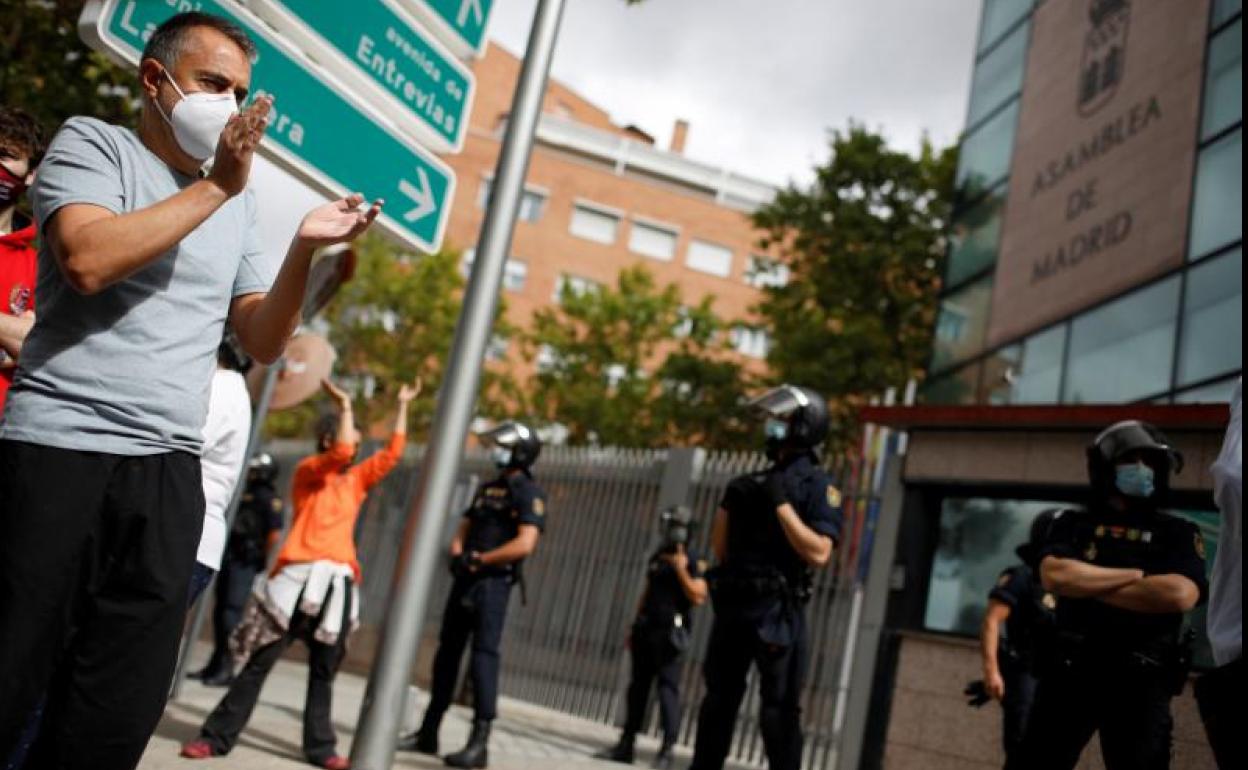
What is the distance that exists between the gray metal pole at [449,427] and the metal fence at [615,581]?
4.45 metres

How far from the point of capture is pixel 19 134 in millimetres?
3732

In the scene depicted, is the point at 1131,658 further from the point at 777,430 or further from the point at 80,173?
the point at 80,173

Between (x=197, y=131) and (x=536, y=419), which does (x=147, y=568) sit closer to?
(x=197, y=131)

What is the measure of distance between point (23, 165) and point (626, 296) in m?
32.7

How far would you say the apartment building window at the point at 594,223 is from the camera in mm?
53469

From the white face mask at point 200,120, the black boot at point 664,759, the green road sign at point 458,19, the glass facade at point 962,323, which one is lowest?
the black boot at point 664,759

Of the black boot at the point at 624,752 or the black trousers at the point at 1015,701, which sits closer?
the black trousers at the point at 1015,701

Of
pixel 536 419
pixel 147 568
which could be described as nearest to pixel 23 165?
pixel 147 568

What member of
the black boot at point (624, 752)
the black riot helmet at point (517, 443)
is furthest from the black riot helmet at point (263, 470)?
the black riot helmet at point (517, 443)

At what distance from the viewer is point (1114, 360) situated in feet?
50.4

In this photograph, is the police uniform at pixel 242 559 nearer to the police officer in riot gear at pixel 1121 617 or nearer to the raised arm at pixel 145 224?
the police officer in riot gear at pixel 1121 617

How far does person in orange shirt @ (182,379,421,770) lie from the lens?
6.35m

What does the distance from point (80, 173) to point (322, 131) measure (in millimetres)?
3112

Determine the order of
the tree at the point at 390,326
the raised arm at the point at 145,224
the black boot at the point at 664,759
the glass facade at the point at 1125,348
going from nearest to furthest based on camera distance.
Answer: the raised arm at the point at 145,224, the black boot at the point at 664,759, the glass facade at the point at 1125,348, the tree at the point at 390,326
